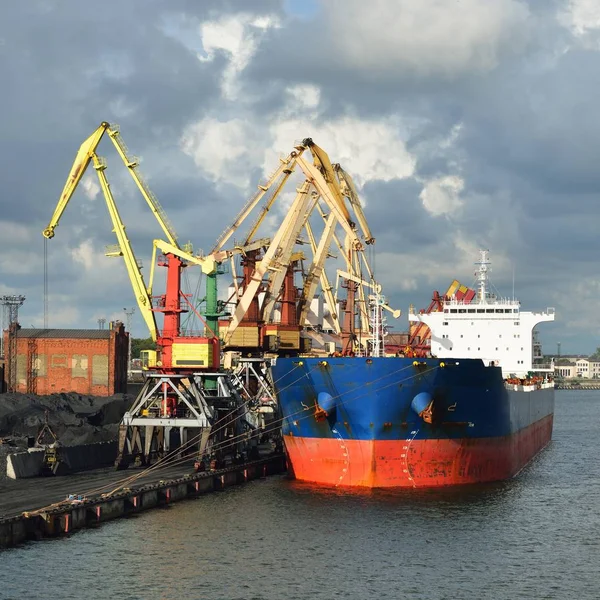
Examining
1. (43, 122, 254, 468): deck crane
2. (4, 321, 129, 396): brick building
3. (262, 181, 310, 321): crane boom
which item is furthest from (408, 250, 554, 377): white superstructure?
(4, 321, 129, 396): brick building

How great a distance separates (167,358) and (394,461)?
12.5 meters

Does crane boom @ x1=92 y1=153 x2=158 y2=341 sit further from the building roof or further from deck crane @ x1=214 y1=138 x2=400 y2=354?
the building roof

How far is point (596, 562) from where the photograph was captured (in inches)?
1155

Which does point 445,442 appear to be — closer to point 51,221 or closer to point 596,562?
point 596,562

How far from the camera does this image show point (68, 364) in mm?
87938

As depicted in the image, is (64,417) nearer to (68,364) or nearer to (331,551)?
(68,364)

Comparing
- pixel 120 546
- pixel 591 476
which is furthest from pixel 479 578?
pixel 591 476

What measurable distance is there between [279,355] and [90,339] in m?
33.8

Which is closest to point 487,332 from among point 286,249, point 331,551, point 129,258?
point 286,249

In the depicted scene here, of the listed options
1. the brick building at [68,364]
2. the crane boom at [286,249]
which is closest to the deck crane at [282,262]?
the crane boom at [286,249]

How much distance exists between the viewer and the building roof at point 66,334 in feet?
293

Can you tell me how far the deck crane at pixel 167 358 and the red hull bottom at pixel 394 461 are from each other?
5.31m

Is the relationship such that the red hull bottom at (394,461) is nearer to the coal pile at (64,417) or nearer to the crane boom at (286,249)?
the coal pile at (64,417)

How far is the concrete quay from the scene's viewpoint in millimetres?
29672
